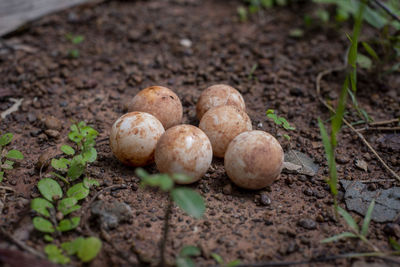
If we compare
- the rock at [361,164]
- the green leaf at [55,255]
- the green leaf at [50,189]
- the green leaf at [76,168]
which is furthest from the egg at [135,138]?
the rock at [361,164]

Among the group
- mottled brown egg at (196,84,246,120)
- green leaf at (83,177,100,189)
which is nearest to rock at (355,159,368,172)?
mottled brown egg at (196,84,246,120)

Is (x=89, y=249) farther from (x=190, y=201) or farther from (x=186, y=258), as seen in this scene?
(x=190, y=201)

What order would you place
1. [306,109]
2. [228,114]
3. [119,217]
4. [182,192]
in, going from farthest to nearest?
1. [306,109]
2. [228,114]
3. [119,217]
4. [182,192]

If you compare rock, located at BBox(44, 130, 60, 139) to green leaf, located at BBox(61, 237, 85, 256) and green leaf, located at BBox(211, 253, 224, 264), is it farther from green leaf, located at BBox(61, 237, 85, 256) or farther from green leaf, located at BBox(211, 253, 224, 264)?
green leaf, located at BBox(211, 253, 224, 264)

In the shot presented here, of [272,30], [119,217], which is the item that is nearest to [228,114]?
[119,217]

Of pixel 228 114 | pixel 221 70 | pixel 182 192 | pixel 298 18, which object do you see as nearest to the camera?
pixel 182 192

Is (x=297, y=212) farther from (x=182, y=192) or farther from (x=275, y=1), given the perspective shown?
(x=275, y=1)

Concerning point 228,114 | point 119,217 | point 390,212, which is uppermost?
point 228,114
